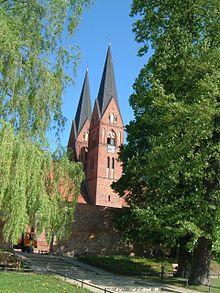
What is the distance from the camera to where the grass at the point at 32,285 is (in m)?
11.3

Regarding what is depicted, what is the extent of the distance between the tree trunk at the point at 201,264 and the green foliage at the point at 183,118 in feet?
3.05

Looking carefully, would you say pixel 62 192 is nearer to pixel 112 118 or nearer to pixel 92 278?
pixel 92 278

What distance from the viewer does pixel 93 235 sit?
27266 millimetres

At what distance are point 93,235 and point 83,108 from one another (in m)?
40.8

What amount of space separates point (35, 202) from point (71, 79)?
4.30m

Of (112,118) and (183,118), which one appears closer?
(183,118)

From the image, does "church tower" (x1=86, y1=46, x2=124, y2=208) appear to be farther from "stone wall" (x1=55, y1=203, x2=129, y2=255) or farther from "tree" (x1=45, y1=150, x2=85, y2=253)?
"tree" (x1=45, y1=150, x2=85, y2=253)

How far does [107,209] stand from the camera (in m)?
28.4

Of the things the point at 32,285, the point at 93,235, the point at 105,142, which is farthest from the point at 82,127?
the point at 32,285

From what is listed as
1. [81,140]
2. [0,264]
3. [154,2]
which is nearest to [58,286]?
[0,264]

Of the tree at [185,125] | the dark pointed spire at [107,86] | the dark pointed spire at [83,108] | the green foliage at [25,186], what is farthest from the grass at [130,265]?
the dark pointed spire at [83,108]

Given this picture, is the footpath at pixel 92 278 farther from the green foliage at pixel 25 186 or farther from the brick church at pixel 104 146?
the brick church at pixel 104 146

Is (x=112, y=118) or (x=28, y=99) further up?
(x=112, y=118)

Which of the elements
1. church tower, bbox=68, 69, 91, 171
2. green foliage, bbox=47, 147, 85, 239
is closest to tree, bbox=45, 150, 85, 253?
green foliage, bbox=47, 147, 85, 239
